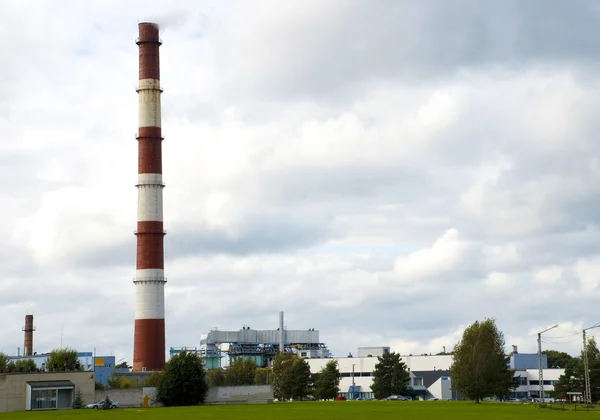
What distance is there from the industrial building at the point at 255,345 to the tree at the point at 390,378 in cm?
5507

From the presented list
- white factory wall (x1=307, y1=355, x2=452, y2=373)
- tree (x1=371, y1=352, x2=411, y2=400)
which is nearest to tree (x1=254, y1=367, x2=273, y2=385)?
tree (x1=371, y1=352, x2=411, y2=400)

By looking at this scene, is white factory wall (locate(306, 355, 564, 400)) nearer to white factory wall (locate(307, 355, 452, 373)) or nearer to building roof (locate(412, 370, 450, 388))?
white factory wall (locate(307, 355, 452, 373))

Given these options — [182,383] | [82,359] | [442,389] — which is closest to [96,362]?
[82,359]

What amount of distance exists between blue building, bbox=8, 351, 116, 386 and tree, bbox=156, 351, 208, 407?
1502 inches

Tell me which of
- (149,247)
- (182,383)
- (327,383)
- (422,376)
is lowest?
(422,376)

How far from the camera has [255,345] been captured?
190125mm

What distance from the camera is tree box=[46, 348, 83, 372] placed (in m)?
123

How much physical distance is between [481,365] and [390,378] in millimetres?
24020

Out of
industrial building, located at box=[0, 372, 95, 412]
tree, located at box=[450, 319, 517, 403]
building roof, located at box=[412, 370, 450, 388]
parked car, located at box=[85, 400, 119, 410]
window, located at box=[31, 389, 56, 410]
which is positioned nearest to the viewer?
parked car, located at box=[85, 400, 119, 410]

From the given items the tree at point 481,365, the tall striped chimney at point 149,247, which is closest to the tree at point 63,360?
the tall striped chimney at point 149,247

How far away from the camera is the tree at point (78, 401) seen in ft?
297

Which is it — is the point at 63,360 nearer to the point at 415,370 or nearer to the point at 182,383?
the point at 182,383

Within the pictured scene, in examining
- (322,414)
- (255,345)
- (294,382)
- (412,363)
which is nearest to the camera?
(322,414)

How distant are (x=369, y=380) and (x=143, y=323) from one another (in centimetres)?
5816
